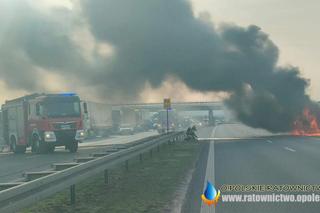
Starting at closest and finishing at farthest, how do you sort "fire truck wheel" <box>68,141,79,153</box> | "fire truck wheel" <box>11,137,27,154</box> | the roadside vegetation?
1. the roadside vegetation
2. "fire truck wheel" <box>68,141,79,153</box>
3. "fire truck wheel" <box>11,137,27,154</box>

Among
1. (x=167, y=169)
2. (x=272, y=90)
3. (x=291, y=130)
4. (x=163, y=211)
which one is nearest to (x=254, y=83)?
(x=272, y=90)

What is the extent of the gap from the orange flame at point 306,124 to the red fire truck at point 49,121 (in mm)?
22763

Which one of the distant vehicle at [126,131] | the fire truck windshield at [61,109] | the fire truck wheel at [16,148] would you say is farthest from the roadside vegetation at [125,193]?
the distant vehicle at [126,131]

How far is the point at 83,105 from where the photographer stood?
21.9 m

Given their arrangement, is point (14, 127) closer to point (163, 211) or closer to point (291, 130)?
point (163, 211)

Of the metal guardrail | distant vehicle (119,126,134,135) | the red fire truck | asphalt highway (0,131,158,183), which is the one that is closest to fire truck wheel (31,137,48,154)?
the red fire truck

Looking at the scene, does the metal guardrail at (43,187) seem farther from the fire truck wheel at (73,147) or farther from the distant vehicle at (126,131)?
the distant vehicle at (126,131)

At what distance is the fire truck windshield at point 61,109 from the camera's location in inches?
824

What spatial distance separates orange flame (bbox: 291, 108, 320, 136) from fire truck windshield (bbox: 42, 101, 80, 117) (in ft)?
74.8

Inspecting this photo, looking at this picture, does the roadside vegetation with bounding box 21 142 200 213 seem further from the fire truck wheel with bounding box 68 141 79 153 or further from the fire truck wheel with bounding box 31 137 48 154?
the fire truck wheel with bounding box 68 141 79 153

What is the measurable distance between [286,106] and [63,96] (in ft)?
79.2

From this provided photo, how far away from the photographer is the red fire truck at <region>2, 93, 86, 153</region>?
20.9 meters

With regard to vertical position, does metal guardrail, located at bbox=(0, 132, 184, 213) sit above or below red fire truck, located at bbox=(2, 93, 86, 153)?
below

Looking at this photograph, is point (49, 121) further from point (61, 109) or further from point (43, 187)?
point (43, 187)
